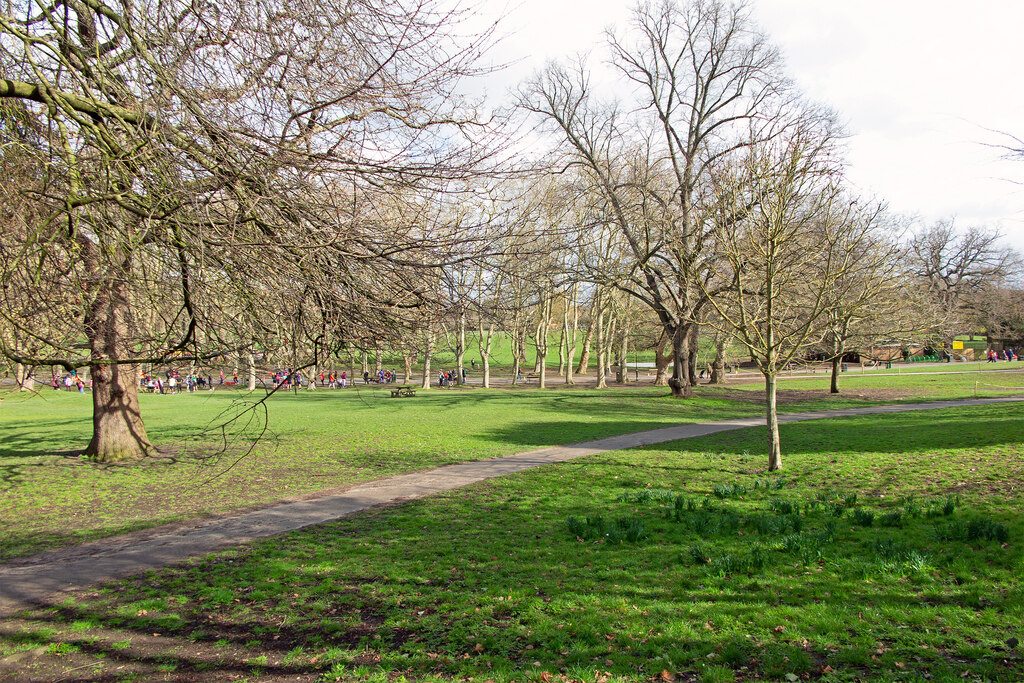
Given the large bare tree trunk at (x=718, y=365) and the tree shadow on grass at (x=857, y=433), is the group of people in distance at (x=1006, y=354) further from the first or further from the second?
the tree shadow on grass at (x=857, y=433)

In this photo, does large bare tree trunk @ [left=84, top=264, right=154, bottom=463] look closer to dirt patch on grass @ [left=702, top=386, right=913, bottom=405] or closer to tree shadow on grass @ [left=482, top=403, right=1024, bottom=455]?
tree shadow on grass @ [left=482, top=403, right=1024, bottom=455]

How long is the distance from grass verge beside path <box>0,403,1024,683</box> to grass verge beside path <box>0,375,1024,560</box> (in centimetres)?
173

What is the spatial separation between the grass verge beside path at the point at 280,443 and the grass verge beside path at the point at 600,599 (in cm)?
173

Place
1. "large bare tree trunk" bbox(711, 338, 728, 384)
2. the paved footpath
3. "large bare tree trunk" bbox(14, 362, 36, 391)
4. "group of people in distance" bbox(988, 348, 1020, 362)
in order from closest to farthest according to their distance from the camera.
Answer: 1. "large bare tree trunk" bbox(14, 362, 36, 391)
2. the paved footpath
3. "large bare tree trunk" bbox(711, 338, 728, 384)
4. "group of people in distance" bbox(988, 348, 1020, 362)

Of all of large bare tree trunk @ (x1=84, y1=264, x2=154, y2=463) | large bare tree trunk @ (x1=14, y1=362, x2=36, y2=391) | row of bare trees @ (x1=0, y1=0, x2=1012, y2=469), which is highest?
row of bare trees @ (x1=0, y1=0, x2=1012, y2=469)

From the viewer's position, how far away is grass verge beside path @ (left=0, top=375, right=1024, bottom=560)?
31.5ft

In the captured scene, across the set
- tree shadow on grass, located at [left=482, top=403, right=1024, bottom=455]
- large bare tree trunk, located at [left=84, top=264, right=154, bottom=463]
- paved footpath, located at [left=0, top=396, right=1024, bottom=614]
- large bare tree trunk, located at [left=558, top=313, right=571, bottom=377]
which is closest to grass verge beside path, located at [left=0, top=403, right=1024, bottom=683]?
paved footpath, located at [left=0, top=396, right=1024, bottom=614]

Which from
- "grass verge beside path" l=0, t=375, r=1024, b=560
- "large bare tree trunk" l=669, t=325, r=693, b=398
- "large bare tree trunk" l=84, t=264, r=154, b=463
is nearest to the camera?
"grass verge beside path" l=0, t=375, r=1024, b=560

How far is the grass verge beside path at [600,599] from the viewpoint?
13.7 ft

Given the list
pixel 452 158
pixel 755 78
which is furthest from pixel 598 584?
pixel 755 78

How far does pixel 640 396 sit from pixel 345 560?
2708cm

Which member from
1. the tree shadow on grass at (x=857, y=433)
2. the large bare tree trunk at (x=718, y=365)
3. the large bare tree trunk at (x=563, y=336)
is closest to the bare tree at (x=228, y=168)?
the tree shadow on grass at (x=857, y=433)

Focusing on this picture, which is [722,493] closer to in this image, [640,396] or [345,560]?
[345,560]

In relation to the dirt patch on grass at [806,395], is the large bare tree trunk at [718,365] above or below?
above
